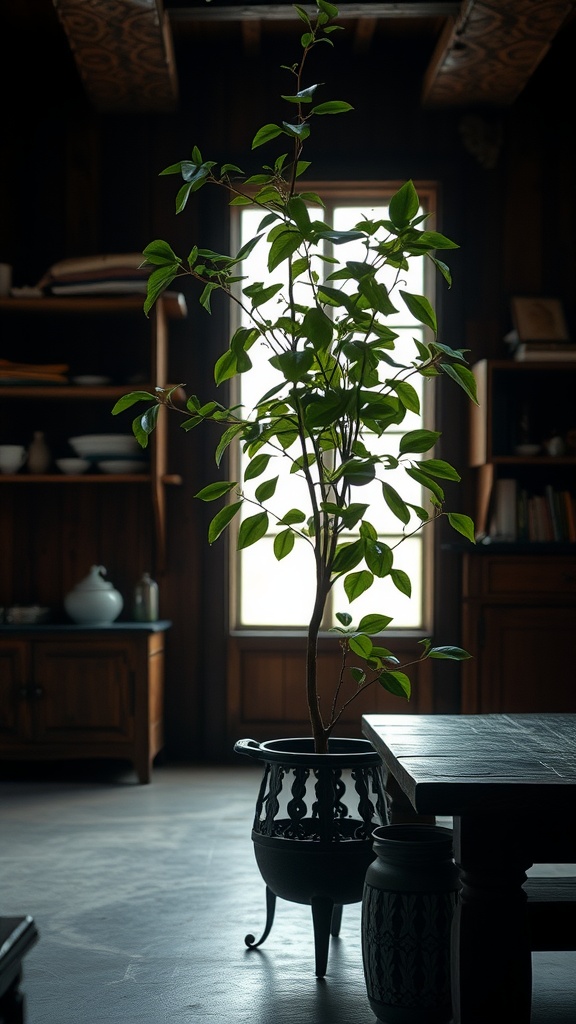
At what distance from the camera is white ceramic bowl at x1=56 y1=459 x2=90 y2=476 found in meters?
5.02

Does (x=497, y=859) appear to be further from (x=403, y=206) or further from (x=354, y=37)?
(x=354, y=37)

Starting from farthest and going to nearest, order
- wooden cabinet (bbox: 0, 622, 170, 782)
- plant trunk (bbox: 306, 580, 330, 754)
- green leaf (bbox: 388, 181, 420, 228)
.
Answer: wooden cabinet (bbox: 0, 622, 170, 782), plant trunk (bbox: 306, 580, 330, 754), green leaf (bbox: 388, 181, 420, 228)

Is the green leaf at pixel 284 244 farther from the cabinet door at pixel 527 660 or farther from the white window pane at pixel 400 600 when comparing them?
the white window pane at pixel 400 600

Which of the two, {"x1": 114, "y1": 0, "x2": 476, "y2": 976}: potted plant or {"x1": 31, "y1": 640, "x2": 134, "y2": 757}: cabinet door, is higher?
{"x1": 114, "y1": 0, "x2": 476, "y2": 976}: potted plant

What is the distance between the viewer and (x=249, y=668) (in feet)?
17.7

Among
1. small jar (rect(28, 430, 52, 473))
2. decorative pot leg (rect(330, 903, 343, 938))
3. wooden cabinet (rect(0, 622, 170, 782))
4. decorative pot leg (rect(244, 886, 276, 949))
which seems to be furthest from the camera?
small jar (rect(28, 430, 52, 473))

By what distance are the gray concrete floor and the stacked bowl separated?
4.72 ft

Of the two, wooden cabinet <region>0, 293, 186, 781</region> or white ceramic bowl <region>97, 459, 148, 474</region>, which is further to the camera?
white ceramic bowl <region>97, 459, 148, 474</region>

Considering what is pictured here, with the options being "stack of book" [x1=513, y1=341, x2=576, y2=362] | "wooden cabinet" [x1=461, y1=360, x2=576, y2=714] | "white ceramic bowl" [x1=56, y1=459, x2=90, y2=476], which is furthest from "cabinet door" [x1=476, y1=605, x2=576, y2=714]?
"white ceramic bowl" [x1=56, y1=459, x2=90, y2=476]

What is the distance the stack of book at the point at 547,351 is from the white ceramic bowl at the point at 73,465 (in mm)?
2075

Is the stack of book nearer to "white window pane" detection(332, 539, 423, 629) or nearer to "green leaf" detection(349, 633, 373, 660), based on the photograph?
"white window pane" detection(332, 539, 423, 629)

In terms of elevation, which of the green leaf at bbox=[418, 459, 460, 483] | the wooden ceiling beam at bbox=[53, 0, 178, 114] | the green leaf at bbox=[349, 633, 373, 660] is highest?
the wooden ceiling beam at bbox=[53, 0, 178, 114]

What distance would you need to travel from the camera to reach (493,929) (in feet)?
5.73

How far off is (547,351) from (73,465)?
2233mm
